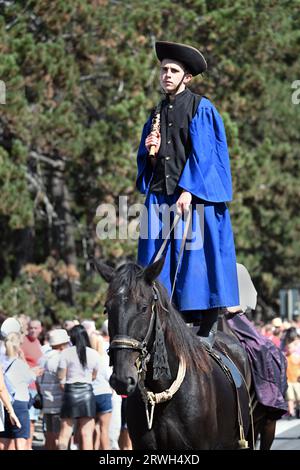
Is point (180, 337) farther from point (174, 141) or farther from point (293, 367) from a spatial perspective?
point (293, 367)

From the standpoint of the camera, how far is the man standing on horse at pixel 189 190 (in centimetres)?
796

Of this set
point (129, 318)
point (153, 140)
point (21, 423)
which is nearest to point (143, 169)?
point (153, 140)

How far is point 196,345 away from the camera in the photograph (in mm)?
7734

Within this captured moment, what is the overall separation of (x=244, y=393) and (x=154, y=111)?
6.40 feet

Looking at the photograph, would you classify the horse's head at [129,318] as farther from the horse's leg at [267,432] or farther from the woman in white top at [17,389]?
the woman in white top at [17,389]

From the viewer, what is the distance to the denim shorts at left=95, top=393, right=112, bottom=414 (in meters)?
15.7

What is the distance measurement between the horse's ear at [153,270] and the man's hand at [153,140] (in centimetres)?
125

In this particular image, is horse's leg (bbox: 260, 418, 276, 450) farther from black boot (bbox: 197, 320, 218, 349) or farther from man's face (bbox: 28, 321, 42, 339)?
man's face (bbox: 28, 321, 42, 339)

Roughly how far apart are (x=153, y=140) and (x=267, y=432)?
352 centimetres

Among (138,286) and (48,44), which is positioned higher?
(48,44)

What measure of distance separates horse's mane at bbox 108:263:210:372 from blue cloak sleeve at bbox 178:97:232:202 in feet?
2.79

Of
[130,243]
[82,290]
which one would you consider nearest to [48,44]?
[130,243]
